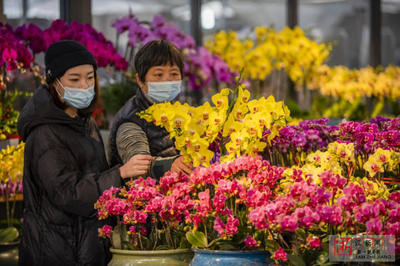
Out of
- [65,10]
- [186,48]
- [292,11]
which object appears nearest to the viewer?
[186,48]

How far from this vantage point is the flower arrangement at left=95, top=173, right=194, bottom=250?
2.14 m

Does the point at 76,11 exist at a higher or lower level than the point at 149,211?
higher

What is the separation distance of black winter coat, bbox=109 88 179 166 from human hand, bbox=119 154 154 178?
331mm

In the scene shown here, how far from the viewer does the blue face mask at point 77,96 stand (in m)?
Answer: 2.61

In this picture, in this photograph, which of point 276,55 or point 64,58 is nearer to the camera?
point 64,58


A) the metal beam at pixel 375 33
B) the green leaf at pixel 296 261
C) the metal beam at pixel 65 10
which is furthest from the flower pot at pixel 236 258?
the metal beam at pixel 375 33

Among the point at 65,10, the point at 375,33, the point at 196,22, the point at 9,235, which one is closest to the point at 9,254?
the point at 9,235

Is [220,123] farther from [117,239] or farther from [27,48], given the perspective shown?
[27,48]

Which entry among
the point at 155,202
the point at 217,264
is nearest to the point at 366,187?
the point at 217,264

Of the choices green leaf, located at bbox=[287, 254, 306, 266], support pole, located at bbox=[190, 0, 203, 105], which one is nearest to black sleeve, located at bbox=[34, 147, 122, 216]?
green leaf, located at bbox=[287, 254, 306, 266]

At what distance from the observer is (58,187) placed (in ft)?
8.03

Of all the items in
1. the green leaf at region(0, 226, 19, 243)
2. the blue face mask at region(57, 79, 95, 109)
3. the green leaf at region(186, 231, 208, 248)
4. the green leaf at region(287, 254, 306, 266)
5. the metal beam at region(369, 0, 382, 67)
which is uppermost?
the metal beam at region(369, 0, 382, 67)

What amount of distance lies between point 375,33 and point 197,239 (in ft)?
18.2

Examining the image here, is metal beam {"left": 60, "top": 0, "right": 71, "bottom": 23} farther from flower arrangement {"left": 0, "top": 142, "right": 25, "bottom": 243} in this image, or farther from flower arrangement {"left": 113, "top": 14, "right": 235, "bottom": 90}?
flower arrangement {"left": 0, "top": 142, "right": 25, "bottom": 243}
